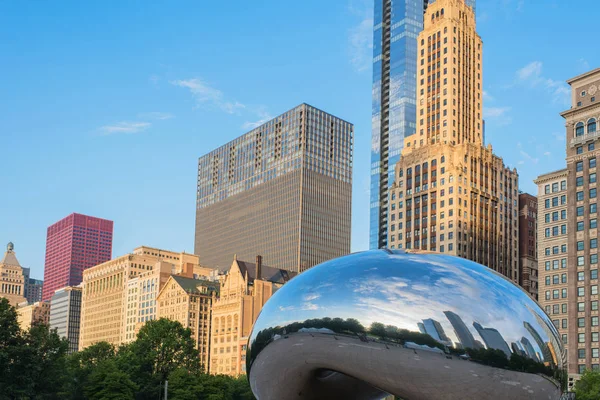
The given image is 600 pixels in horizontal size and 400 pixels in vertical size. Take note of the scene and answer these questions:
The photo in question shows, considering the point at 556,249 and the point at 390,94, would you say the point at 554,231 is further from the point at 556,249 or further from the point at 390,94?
the point at 390,94

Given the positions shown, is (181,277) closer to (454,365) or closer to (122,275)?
(122,275)

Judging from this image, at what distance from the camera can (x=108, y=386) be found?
6731 cm

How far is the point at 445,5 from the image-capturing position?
130 metres

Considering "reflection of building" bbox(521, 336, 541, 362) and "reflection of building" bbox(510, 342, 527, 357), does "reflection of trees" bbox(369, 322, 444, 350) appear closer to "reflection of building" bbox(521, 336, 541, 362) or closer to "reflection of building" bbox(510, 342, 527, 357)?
"reflection of building" bbox(510, 342, 527, 357)

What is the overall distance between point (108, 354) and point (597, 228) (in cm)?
6354

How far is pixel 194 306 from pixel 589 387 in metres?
92.8

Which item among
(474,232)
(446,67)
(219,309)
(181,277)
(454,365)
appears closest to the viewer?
(454,365)

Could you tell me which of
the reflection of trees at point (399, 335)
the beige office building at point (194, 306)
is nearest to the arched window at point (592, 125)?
the beige office building at point (194, 306)

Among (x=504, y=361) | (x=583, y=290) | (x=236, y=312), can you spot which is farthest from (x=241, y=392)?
(x=504, y=361)

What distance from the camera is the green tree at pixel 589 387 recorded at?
63.0 meters

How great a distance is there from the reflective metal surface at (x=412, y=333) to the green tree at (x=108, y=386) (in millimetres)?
56829

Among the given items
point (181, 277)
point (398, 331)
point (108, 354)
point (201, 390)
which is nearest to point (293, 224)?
point (181, 277)

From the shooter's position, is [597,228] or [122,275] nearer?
[597,228]

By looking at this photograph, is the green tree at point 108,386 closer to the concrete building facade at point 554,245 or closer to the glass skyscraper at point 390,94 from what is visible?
the concrete building facade at point 554,245
